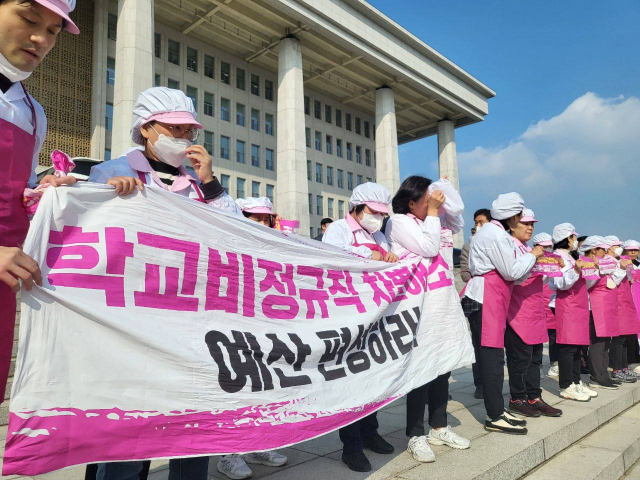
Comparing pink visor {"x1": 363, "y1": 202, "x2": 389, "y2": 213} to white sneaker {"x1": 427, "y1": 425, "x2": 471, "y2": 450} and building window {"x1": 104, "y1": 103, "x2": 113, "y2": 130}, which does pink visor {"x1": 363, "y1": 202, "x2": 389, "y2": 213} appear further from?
building window {"x1": 104, "y1": 103, "x2": 113, "y2": 130}

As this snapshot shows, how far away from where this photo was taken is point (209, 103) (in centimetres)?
3425

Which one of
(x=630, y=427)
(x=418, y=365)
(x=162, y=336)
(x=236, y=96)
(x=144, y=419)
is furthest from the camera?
(x=236, y=96)

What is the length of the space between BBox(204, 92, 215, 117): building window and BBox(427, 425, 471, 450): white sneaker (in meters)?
32.8

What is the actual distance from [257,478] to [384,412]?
2145 millimetres

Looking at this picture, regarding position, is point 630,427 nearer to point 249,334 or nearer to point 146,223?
point 249,334

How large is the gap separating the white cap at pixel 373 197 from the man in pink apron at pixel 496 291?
1.05 metres

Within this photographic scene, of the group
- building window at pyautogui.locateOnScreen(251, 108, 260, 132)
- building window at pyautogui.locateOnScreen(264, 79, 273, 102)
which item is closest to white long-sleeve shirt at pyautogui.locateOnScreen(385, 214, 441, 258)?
building window at pyautogui.locateOnScreen(251, 108, 260, 132)

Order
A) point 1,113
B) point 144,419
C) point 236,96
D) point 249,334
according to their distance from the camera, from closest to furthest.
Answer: point 1,113 → point 144,419 → point 249,334 → point 236,96

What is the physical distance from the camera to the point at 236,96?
1407 inches

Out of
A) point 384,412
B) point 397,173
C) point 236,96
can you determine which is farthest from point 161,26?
point 384,412

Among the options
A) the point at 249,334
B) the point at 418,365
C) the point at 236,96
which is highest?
the point at 236,96

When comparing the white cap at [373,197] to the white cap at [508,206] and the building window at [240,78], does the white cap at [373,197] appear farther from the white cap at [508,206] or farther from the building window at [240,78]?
the building window at [240,78]

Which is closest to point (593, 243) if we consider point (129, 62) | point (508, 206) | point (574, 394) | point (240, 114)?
point (574, 394)

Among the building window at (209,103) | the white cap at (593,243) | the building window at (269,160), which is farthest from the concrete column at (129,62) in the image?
the white cap at (593,243)
